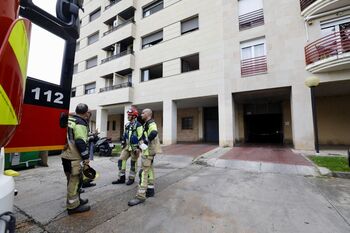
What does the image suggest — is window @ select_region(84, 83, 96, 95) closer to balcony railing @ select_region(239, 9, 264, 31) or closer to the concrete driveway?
balcony railing @ select_region(239, 9, 264, 31)

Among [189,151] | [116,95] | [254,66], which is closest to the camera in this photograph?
[189,151]

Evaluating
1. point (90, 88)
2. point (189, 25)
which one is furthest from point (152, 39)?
point (90, 88)

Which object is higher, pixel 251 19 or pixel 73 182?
pixel 251 19

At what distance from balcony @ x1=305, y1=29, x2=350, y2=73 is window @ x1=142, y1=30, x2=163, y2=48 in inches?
403

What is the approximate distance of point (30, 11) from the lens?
1452 millimetres

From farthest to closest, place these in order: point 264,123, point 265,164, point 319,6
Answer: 1. point 264,123
2. point 319,6
3. point 265,164

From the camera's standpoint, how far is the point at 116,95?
16.1 metres

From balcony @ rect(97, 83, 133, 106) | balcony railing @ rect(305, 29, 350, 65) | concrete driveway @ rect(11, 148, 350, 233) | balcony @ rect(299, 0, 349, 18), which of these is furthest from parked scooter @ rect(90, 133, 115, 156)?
balcony @ rect(299, 0, 349, 18)

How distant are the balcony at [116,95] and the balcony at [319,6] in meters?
12.3

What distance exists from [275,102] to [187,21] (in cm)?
889

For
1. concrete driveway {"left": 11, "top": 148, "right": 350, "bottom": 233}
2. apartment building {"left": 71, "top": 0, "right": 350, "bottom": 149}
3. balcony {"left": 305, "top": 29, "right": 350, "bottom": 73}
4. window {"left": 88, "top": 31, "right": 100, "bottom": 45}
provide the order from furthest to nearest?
window {"left": 88, "top": 31, "right": 100, "bottom": 45}
apartment building {"left": 71, "top": 0, "right": 350, "bottom": 149}
balcony {"left": 305, "top": 29, "right": 350, "bottom": 73}
concrete driveway {"left": 11, "top": 148, "right": 350, "bottom": 233}

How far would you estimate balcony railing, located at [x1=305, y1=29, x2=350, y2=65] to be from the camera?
835 cm

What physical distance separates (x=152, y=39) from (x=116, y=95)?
560 cm

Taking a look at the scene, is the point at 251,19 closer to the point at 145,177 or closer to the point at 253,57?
the point at 253,57
